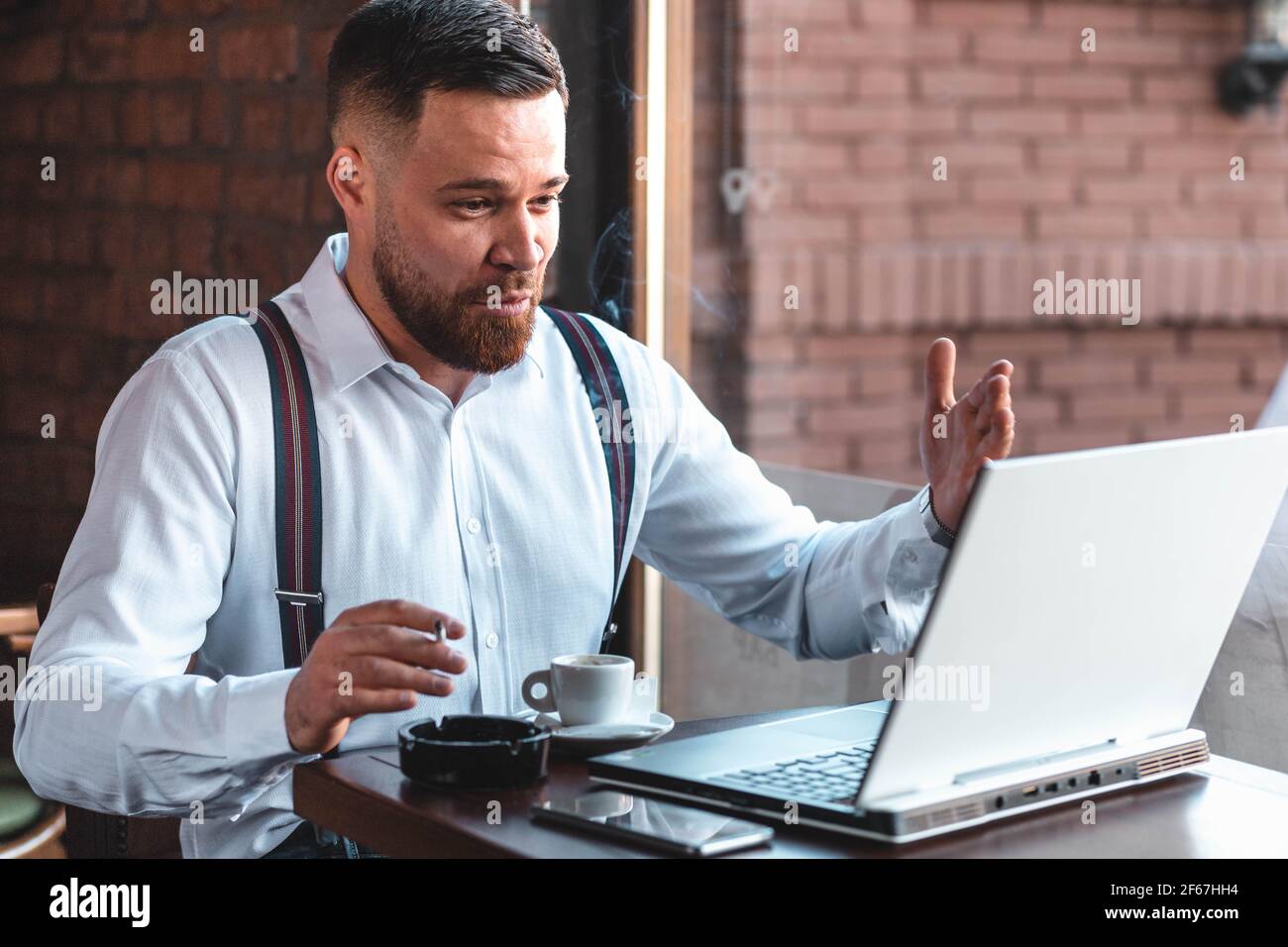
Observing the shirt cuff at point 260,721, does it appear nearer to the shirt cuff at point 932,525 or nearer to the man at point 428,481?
the man at point 428,481

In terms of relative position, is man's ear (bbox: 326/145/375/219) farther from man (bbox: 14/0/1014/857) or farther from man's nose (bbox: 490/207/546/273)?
man's nose (bbox: 490/207/546/273)

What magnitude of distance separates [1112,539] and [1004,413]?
33cm

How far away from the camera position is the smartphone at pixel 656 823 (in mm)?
929

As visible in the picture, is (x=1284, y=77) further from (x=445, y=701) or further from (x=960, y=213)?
(x=445, y=701)

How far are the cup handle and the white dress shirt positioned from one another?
17cm

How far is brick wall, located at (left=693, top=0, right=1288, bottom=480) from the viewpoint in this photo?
2.78 meters

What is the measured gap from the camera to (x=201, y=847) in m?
1.41

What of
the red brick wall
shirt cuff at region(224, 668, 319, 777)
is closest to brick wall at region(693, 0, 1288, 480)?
the red brick wall

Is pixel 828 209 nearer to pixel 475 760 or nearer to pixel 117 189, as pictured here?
pixel 117 189

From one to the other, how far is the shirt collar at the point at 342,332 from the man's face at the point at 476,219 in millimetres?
55

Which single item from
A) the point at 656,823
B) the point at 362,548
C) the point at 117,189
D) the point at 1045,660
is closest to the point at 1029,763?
the point at 1045,660

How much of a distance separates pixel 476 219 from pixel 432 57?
0.55 feet

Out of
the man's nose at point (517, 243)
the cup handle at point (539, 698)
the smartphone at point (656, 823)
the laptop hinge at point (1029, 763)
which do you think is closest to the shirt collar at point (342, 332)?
the man's nose at point (517, 243)
